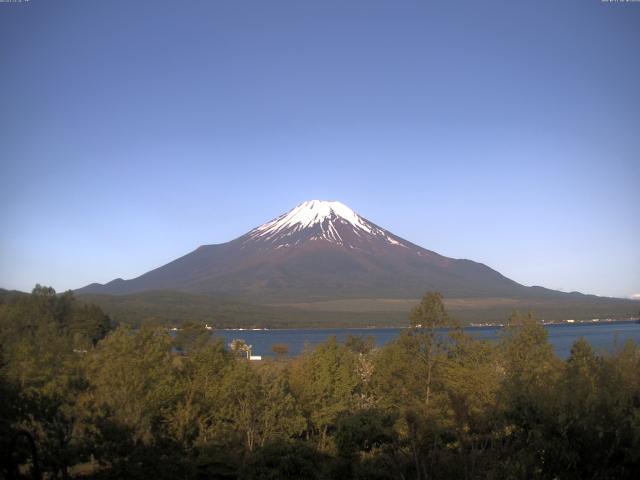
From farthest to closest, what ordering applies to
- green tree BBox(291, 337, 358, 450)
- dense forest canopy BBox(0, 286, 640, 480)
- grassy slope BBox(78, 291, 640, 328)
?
grassy slope BBox(78, 291, 640, 328) → green tree BBox(291, 337, 358, 450) → dense forest canopy BBox(0, 286, 640, 480)

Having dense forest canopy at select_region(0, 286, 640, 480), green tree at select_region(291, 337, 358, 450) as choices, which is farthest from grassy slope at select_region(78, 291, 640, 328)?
dense forest canopy at select_region(0, 286, 640, 480)

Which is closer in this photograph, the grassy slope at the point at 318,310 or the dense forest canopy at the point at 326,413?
the dense forest canopy at the point at 326,413

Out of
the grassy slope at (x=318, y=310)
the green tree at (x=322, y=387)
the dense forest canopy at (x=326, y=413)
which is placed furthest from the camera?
the grassy slope at (x=318, y=310)

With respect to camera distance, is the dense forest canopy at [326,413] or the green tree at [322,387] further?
the green tree at [322,387]

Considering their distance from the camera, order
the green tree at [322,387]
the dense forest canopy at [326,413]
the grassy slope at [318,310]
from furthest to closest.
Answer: the grassy slope at [318,310]
the green tree at [322,387]
the dense forest canopy at [326,413]

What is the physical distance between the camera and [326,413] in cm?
2162

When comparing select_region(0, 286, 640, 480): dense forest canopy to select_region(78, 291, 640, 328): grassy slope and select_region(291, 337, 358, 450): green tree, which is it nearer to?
select_region(291, 337, 358, 450): green tree

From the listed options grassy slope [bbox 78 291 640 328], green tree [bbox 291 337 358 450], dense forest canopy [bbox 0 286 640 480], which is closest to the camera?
dense forest canopy [bbox 0 286 640 480]

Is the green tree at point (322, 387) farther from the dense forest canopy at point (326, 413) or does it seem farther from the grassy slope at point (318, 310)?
the grassy slope at point (318, 310)

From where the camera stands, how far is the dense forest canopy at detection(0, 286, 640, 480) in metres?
8.31

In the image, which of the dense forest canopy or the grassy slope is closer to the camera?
the dense forest canopy

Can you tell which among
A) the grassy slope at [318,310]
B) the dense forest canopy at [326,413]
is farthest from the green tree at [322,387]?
the grassy slope at [318,310]

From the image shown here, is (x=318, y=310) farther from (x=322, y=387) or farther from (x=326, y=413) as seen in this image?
(x=326, y=413)

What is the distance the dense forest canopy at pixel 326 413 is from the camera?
8.31 metres
